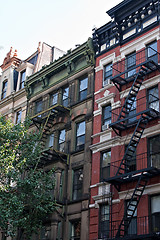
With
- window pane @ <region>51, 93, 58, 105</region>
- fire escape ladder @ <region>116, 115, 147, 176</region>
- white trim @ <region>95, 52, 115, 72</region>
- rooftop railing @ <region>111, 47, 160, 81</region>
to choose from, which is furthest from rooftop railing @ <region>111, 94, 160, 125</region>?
window pane @ <region>51, 93, 58, 105</region>

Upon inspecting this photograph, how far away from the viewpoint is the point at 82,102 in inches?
1170

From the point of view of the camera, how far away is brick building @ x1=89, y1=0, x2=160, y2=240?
72.5ft

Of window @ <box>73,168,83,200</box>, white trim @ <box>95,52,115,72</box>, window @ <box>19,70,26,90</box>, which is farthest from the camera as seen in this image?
window @ <box>19,70,26,90</box>

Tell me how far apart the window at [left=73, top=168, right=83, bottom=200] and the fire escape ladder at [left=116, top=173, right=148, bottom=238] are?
4.83m

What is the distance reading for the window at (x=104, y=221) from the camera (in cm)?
2354

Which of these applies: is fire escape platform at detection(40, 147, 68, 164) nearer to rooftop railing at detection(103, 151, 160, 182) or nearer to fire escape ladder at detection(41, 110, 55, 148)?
fire escape ladder at detection(41, 110, 55, 148)

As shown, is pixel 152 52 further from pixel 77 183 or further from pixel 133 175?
pixel 77 183

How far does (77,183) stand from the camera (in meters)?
27.5

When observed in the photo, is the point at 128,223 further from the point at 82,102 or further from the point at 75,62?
the point at 75,62

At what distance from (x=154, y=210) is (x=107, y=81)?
411 inches

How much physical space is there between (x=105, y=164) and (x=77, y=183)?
277 cm

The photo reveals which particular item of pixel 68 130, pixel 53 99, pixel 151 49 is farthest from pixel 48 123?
pixel 151 49

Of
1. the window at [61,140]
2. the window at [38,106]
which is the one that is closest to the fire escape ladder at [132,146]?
the window at [61,140]

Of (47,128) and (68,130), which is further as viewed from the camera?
(47,128)
